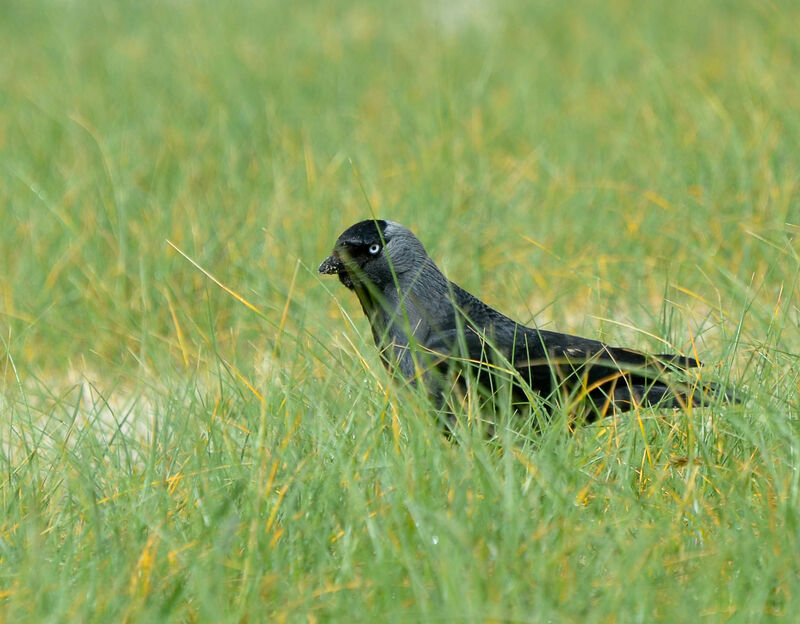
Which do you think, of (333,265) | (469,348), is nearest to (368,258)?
(333,265)

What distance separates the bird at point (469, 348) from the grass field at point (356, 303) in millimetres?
130

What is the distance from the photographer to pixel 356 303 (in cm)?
459

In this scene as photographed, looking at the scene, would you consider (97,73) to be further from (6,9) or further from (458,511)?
(458,511)

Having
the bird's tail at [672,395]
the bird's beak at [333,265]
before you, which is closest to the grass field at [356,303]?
the bird's tail at [672,395]

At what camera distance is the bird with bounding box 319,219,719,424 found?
3.04m

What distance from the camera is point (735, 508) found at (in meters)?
2.46

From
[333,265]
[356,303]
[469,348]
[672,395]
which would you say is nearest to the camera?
[672,395]

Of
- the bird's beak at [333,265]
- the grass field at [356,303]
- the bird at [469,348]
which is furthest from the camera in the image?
the bird's beak at [333,265]

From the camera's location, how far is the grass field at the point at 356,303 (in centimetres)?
221

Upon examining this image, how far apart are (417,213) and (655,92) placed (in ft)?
6.46

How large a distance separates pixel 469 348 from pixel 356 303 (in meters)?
1.35

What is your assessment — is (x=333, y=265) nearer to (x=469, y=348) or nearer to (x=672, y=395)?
(x=469, y=348)

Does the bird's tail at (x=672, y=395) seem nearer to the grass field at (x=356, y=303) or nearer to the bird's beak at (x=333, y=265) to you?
the grass field at (x=356, y=303)

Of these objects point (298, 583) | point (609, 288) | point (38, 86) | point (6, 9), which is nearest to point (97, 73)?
point (38, 86)
